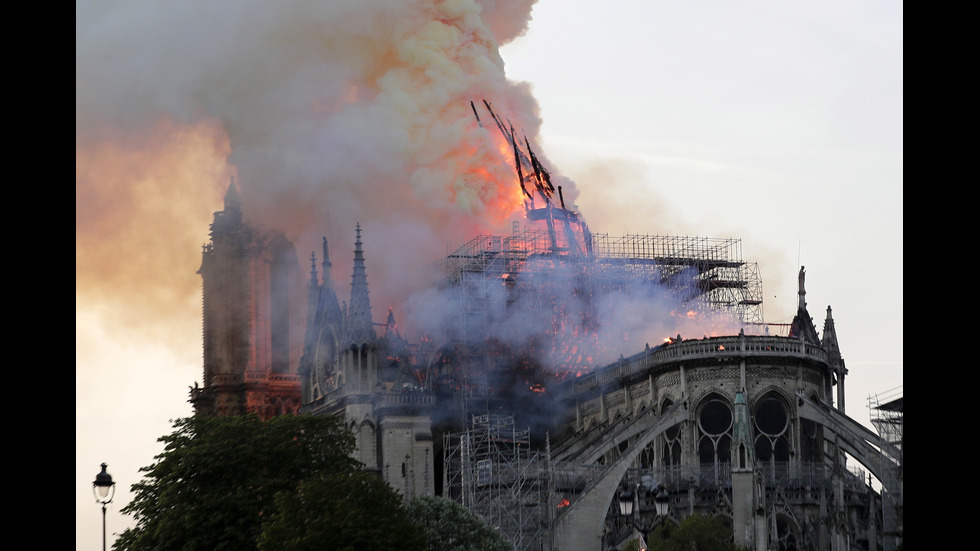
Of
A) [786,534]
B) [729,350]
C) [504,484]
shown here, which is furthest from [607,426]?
[786,534]

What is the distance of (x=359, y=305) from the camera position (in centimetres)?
9331

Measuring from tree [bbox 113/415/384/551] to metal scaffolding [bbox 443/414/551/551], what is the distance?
42.9ft

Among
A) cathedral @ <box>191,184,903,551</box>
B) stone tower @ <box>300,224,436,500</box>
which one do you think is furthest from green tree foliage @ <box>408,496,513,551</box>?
stone tower @ <box>300,224,436,500</box>

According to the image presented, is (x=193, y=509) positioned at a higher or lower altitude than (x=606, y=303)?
lower

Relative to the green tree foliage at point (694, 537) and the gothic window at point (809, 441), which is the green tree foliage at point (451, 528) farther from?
the gothic window at point (809, 441)

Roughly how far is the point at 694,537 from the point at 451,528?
9.44 meters

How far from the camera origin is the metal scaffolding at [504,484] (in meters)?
74.4

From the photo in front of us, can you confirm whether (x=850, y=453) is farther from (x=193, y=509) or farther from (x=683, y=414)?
(x=193, y=509)

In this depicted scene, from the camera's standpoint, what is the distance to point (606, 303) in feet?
306

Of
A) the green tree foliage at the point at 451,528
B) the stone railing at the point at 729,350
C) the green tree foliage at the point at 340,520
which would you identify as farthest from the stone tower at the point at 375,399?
the green tree foliage at the point at 340,520
